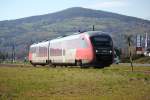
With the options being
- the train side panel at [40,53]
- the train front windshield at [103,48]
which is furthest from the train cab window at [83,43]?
the train side panel at [40,53]

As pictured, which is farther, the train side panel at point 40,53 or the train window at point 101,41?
the train side panel at point 40,53

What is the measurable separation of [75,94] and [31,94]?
2.09 meters

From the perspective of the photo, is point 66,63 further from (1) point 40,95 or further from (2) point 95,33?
(1) point 40,95

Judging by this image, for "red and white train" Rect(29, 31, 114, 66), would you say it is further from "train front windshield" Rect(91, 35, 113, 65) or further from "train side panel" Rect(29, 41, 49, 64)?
"train side panel" Rect(29, 41, 49, 64)

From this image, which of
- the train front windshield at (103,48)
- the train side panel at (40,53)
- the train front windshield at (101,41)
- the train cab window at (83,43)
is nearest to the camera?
the train front windshield at (103,48)

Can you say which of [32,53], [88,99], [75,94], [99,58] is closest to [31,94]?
[75,94]

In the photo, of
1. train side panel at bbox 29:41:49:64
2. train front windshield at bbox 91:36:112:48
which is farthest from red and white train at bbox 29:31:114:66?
train side panel at bbox 29:41:49:64

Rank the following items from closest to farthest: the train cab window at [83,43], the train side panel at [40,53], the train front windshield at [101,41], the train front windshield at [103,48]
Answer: the train front windshield at [103,48], the train front windshield at [101,41], the train cab window at [83,43], the train side panel at [40,53]

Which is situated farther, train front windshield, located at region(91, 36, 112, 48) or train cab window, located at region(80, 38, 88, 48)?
train cab window, located at region(80, 38, 88, 48)

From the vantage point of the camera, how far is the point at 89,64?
41.9m

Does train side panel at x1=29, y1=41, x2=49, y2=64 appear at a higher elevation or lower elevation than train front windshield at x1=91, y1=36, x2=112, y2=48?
lower

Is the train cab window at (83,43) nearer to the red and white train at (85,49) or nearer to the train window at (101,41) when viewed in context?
the red and white train at (85,49)

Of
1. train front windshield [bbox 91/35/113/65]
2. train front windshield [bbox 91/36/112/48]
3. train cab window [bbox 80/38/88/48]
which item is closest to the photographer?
train front windshield [bbox 91/35/113/65]

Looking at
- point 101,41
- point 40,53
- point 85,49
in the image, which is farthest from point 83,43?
point 40,53
